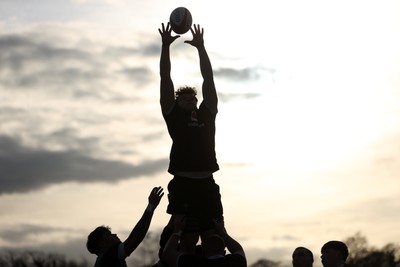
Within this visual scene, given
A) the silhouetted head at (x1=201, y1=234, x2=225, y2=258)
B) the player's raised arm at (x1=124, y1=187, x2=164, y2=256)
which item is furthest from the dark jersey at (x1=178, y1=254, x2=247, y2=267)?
the player's raised arm at (x1=124, y1=187, x2=164, y2=256)

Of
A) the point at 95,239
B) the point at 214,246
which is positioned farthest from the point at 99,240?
the point at 214,246

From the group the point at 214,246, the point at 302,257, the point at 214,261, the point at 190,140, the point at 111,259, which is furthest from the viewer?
the point at 302,257

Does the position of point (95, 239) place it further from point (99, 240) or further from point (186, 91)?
point (186, 91)

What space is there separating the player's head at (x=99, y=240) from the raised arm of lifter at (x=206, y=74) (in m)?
2.94

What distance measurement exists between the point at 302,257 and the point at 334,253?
23.9 inches

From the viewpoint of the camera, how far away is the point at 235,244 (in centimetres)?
1742

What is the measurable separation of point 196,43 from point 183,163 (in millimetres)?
2213

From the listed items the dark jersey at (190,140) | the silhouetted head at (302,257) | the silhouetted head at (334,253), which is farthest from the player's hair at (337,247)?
the dark jersey at (190,140)

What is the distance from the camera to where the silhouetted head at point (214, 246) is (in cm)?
1702

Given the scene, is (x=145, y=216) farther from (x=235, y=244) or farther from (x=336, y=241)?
(x=336, y=241)

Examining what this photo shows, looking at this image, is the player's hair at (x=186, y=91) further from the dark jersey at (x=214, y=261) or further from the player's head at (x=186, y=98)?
the dark jersey at (x=214, y=261)

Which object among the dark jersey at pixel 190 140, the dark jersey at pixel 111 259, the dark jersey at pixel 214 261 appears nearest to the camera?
the dark jersey at pixel 214 261

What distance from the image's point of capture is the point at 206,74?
18609 millimetres

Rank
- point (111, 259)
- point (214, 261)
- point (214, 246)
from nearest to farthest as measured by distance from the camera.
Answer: point (214, 261)
point (214, 246)
point (111, 259)
